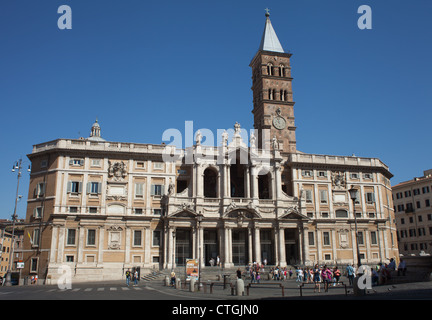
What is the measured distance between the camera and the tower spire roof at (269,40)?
67.8 meters

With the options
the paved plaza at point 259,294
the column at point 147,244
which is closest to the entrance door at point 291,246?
the column at point 147,244

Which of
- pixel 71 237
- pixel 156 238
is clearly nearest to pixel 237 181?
pixel 156 238

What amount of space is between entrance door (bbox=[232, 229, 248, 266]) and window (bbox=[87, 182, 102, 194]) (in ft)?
61.6

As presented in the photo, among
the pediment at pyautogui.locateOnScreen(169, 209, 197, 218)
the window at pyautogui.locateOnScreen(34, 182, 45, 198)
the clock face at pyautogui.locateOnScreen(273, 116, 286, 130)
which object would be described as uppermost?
the clock face at pyautogui.locateOnScreen(273, 116, 286, 130)

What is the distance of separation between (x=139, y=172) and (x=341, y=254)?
31.0 meters

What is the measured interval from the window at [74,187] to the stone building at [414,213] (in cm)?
6151

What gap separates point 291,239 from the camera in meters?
55.8

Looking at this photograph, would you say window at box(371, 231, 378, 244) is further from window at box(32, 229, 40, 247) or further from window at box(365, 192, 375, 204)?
window at box(32, 229, 40, 247)

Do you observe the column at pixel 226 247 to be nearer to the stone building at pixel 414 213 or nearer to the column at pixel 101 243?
the column at pixel 101 243

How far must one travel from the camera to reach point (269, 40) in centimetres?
6900

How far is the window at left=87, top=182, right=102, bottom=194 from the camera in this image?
50.7 m

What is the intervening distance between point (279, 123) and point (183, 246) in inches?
983

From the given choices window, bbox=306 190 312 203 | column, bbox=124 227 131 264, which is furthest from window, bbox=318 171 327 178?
column, bbox=124 227 131 264

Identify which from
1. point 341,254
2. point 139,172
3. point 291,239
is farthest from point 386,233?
point 139,172
